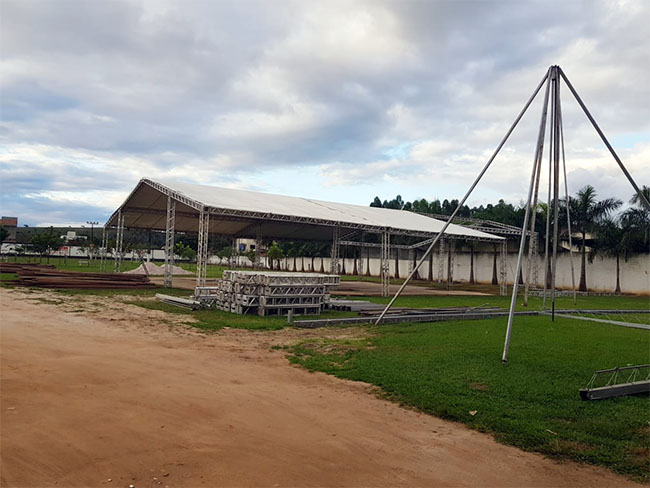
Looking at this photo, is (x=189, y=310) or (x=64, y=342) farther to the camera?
(x=189, y=310)

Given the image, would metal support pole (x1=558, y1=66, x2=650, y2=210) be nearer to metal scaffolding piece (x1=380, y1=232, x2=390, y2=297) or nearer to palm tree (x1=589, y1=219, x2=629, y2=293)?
metal scaffolding piece (x1=380, y1=232, x2=390, y2=297)

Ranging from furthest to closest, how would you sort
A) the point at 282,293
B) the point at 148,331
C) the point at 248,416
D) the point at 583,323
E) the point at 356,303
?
the point at 356,303, the point at 282,293, the point at 583,323, the point at 148,331, the point at 248,416

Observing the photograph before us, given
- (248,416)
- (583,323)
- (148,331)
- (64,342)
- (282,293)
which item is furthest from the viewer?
(282,293)

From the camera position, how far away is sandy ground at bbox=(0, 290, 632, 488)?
187 inches

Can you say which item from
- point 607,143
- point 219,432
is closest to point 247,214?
point 607,143

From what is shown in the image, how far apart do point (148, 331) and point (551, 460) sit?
36.3ft

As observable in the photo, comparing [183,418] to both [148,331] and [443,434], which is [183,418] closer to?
[443,434]

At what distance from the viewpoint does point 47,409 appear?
20.8 feet

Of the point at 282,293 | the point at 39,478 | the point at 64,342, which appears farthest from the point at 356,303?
the point at 39,478

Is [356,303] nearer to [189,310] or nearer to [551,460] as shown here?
[189,310]

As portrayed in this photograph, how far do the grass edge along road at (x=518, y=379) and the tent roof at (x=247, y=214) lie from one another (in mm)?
14898

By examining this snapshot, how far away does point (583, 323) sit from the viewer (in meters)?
16.2

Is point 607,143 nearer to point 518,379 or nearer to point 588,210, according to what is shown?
point 518,379

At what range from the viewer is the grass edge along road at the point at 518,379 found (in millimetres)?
5824
